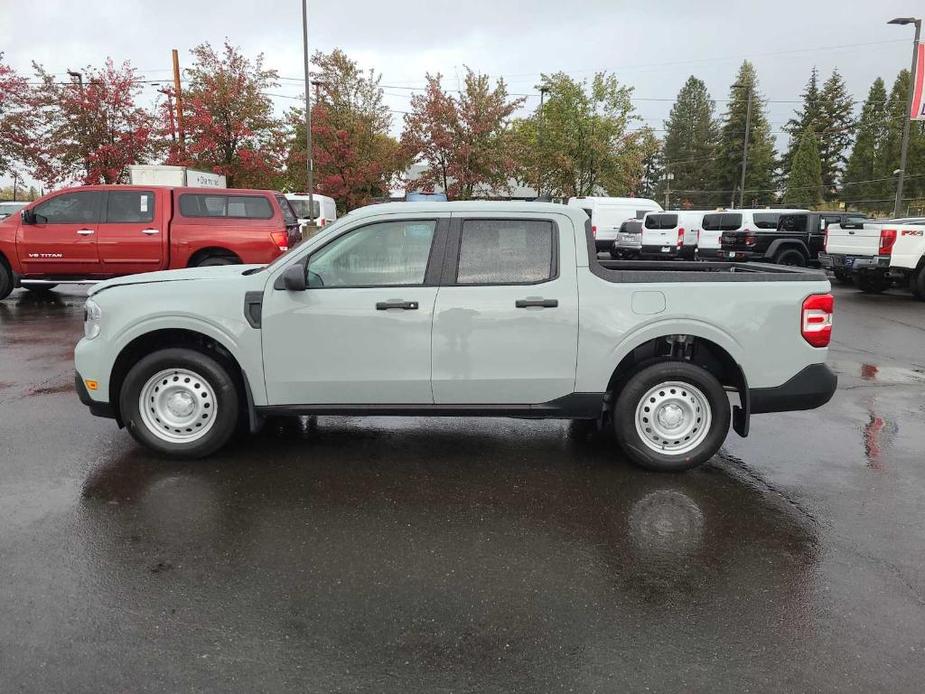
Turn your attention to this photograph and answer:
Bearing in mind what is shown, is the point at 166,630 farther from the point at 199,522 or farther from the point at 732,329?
the point at 732,329

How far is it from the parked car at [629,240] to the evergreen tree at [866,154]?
55835mm

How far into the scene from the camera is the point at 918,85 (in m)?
21.3

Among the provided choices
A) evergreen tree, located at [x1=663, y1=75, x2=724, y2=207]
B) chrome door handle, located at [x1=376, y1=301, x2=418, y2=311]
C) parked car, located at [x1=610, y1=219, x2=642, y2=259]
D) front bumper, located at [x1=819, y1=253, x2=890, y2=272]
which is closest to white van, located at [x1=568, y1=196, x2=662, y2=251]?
parked car, located at [x1=610, y1=219, x2=642, y2=259]

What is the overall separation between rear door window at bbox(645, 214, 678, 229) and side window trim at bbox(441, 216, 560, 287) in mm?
21813

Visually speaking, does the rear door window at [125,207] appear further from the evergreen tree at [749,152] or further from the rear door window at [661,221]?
the evergreen tree at [749,152]

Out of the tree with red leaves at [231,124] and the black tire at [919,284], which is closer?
the black tire at [919,284]

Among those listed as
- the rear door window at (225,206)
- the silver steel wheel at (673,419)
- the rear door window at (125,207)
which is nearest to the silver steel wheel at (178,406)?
the silver steel wheel at (673,419)

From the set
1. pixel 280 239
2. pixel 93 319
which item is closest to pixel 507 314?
pixel 93 319

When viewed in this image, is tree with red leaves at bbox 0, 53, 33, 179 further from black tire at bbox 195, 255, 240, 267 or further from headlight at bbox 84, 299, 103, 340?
headlight at bbox 84, 299, 103, 340

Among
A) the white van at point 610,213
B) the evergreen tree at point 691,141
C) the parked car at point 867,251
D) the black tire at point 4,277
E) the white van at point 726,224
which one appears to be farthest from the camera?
the evergreen tree at point 691,141

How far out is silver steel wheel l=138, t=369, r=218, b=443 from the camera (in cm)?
516

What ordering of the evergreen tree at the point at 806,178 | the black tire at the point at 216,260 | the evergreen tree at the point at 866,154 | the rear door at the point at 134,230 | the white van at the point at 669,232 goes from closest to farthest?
the rear door at the point at 134,230 → the black tire at the point at 216,260 → the white van at the point at 669,232 → the evergreen tree at the point at 806,178 → the evergreen tree at the point at 866,154

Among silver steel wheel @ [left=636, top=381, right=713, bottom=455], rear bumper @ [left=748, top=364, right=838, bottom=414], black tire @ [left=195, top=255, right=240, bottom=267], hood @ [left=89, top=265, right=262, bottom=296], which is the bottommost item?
silver steel wheel @ [left=636, top=381, right=713, bottom=455]

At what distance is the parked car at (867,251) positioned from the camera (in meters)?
15.8
